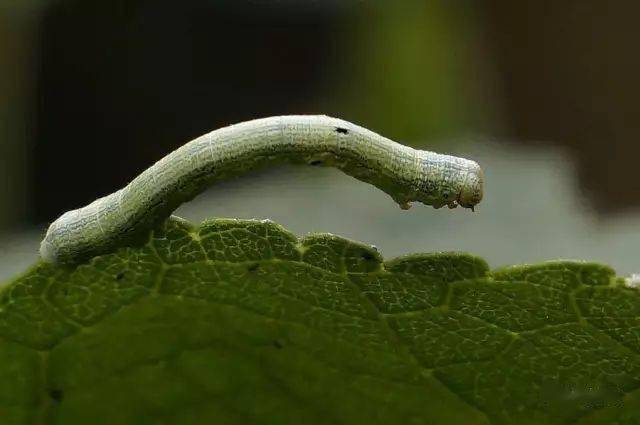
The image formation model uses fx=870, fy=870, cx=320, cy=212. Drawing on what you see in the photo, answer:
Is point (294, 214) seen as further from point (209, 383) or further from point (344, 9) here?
point (344, 9)

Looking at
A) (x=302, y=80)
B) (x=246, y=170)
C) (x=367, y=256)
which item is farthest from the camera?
(x=302, y=80)

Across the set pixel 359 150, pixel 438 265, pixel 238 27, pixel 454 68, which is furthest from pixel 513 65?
pixel 438 265

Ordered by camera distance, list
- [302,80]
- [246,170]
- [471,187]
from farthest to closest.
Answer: [302,80]
[471,187]
[246,170]

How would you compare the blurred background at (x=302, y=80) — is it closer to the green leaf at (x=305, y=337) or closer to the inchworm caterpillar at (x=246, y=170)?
the inchworm caterpillar at (x=246, y=170)

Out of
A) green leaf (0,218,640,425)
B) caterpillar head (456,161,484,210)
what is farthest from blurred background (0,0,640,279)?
green leaf (0,218,640,425)

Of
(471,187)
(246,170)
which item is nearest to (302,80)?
(471,187)

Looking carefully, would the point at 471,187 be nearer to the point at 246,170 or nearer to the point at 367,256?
the point at 246,170

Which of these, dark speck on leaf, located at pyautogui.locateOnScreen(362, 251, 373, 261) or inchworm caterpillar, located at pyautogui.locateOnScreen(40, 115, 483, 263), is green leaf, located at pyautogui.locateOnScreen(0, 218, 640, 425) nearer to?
dark speck on leaf, located at pyautogui.locateOnScreen(362, 251, 373, 261)
